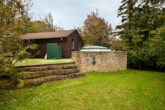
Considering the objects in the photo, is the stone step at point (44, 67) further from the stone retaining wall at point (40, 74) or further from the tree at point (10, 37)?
the tree at point (10, 37)

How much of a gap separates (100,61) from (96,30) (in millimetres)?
12175

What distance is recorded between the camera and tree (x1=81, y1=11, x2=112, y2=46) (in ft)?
63.4

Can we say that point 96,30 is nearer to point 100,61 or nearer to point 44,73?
point 100,61

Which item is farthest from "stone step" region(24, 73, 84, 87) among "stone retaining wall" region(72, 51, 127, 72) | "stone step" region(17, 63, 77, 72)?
"stone retaining wall" region(72, 51, 127, 72)

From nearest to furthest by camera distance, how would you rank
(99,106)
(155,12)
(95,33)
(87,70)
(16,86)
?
(99,106) < (16,86) < (87,70) < (155,12) < (95,33)

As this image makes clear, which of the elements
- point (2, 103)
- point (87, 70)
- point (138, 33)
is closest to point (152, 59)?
point (138, 33)

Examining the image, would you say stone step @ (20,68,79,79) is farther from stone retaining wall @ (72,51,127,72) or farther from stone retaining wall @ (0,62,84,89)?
stone retaining wall @ (72,51,127,72)

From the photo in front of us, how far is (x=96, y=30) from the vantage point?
63.7 ft

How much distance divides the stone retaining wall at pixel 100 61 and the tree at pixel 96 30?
33.1 feet

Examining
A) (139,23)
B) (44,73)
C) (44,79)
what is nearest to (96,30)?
(139,23)

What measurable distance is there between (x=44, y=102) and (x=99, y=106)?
1.62 m

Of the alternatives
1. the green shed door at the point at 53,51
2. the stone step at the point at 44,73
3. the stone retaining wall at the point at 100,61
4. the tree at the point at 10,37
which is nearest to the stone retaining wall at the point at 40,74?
the stone step at the point at 44,73

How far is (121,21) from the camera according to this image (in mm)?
15320

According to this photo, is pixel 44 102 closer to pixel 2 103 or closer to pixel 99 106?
pixel 2 103
